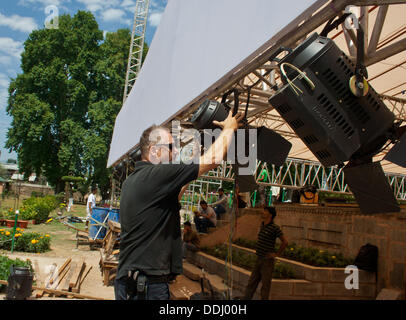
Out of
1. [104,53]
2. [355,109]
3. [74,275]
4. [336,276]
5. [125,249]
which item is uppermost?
[104,53]

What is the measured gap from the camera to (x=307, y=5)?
1857 millimetres

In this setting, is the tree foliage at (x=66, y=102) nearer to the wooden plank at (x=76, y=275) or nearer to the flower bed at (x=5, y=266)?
the wooden plank at (x=76, y=275)

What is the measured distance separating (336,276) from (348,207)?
1.59 metres

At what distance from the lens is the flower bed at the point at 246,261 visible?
18.3ft

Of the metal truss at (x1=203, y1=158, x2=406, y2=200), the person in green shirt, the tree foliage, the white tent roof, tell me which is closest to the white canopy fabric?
the white tent roof

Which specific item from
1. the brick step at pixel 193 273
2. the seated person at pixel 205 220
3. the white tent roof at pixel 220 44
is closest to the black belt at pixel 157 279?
the white tent roof at pixel 220 44

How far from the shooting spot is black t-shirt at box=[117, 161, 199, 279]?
214 cm

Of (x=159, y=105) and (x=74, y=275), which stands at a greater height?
(x=159, y=105)

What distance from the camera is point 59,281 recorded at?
23.1 ft

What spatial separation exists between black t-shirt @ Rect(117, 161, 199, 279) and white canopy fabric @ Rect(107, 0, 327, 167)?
1.10m

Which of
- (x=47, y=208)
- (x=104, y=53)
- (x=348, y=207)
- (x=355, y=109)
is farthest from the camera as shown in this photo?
(x=104, y=53)

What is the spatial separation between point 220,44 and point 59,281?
241 inches
